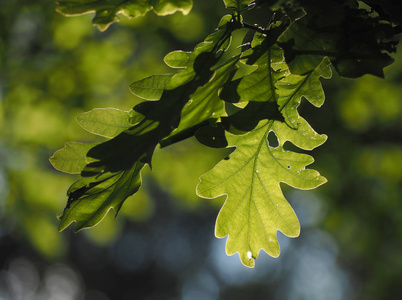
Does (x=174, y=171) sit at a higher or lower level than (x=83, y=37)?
lower

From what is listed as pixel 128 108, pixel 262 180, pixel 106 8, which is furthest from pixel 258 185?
pixel 128 108

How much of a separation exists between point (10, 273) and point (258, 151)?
15006mm

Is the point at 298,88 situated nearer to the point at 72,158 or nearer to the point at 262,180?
the point at 262,180

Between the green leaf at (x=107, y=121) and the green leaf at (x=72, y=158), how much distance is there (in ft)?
0.18

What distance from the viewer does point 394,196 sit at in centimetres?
452

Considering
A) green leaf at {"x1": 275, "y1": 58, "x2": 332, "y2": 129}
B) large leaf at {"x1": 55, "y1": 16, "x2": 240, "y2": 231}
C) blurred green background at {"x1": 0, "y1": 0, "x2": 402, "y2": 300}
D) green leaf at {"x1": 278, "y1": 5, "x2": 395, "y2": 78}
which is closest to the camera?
green leaf at {"x1": 278, "y1": 5, "x2": 395, "y2": 78}

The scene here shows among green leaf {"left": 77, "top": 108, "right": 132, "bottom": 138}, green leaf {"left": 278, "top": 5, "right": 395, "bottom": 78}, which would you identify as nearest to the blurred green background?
green leaf {"left": 77, "top": 108, "right": 132, "bottom": 138}

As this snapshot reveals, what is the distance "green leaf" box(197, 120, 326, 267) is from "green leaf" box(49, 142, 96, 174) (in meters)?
0.36

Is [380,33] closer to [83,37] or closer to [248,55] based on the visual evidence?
[248,55]

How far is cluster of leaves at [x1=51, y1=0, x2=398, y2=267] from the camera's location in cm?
79

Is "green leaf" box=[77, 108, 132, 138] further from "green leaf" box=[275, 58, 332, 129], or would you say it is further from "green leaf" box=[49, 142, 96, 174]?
"green leaf" box=[275, 58, 332, 129]

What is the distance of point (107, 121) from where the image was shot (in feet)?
3.44

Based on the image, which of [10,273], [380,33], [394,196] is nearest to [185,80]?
[380,33]

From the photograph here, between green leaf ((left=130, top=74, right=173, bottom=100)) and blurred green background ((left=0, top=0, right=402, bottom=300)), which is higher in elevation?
green leaf ((left=130, top=74, right=173, bottom=100))
